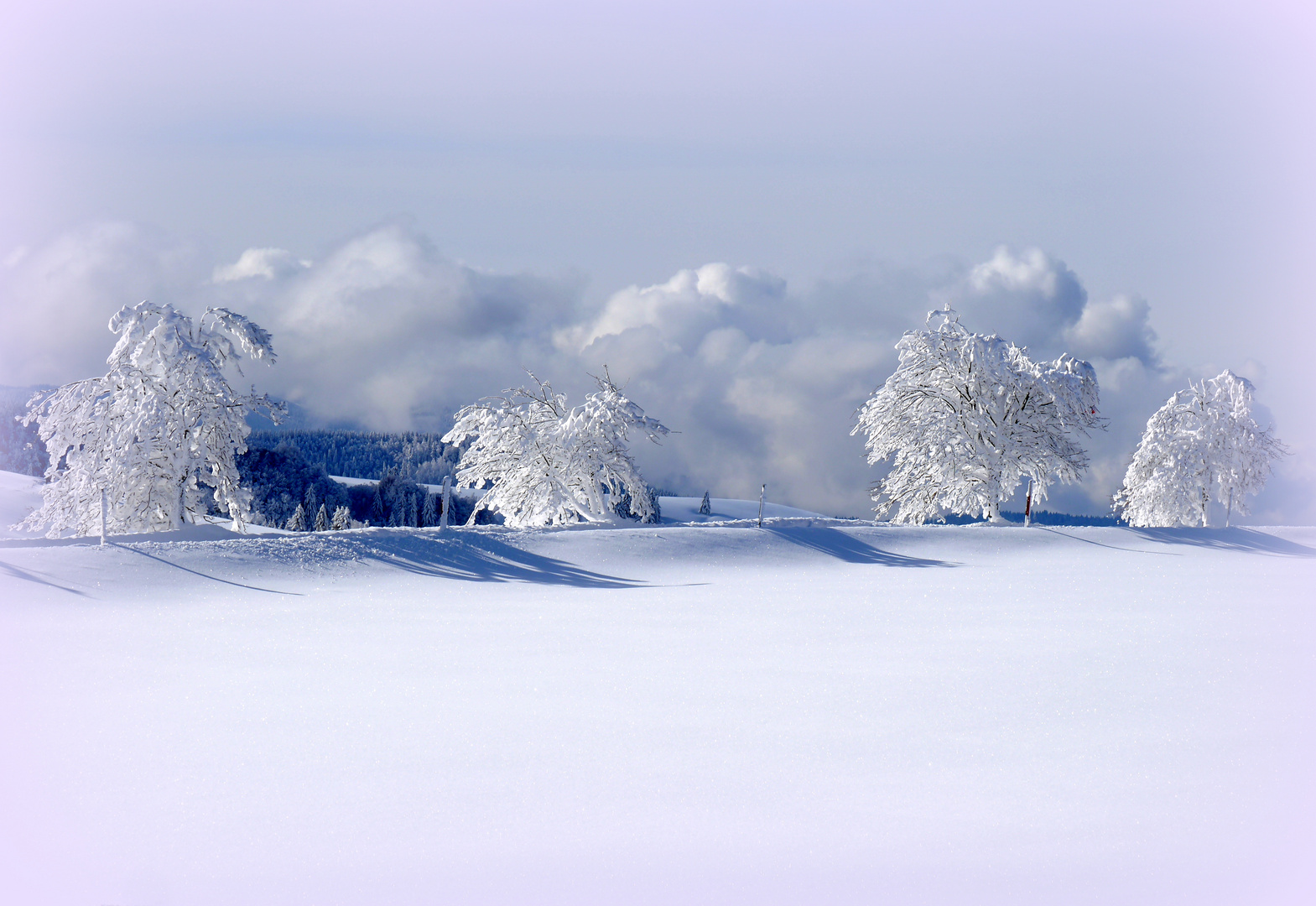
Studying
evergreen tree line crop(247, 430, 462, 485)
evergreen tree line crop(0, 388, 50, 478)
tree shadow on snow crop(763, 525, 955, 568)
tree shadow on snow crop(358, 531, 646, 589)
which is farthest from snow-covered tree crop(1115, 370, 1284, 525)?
evergreen tree line crop(247, 430, 462, 485)

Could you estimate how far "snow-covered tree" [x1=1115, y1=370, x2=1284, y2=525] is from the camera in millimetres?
37719

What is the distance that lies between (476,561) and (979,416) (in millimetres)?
16754

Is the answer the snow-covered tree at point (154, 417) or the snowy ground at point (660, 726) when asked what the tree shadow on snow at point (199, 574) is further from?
the snow-covered tree at point (154, 417)

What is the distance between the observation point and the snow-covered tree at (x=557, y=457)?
90.0 feet

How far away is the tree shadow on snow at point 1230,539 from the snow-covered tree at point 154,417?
23.6 m

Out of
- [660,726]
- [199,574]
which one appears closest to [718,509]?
[199,574]

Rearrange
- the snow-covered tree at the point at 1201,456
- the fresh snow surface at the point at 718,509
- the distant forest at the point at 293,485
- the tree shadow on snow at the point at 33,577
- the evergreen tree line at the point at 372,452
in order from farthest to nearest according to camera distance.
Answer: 1. the evergreen tree line at the point at 372,452
2. the fresh snow surface at the point at 718,509
3. the distant forest at the point at 293,485
4. the snow-covered tree at the point at 1201,456
5. the tree shadow on snow at the point at 33,577

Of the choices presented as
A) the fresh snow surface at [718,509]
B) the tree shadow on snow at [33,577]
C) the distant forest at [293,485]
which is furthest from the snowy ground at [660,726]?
the fresh snow surface at [718,509]

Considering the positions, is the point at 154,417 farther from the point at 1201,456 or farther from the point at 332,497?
the point at 332,497

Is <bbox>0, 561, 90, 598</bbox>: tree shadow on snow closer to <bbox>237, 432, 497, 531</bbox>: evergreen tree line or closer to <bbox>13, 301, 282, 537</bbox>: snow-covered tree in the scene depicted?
<bbox>13, 301, 282, 537</bbox>: snow-covered tree

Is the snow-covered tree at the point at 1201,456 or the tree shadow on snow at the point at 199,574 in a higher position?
the snow-covered tree at the point at 1201,456

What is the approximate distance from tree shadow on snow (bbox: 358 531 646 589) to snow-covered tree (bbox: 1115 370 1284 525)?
91.0ft

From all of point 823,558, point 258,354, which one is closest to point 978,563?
point 823,558

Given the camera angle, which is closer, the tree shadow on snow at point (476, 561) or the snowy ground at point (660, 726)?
the snowy ground at point (660, 726)
